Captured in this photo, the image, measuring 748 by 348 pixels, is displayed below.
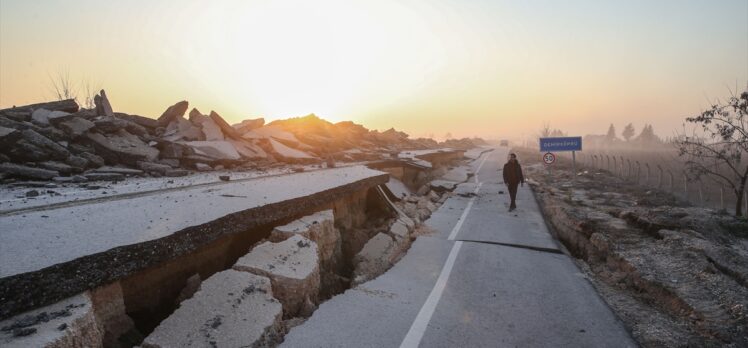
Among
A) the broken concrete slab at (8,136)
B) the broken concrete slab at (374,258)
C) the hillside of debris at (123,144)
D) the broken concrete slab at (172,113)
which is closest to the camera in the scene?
the broken concrete slab at (374,258)

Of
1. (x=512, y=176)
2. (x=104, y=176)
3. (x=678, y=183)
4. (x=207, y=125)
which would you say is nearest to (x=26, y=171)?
(x=104, y=176)

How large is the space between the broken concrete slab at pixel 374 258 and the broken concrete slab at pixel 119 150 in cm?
645

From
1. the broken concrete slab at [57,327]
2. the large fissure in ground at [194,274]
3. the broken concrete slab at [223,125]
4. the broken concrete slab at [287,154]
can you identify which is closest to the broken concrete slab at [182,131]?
the broken concrete slab at [223,125]

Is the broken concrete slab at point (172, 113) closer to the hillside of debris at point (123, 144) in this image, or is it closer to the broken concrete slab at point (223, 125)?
the hillside of debris at point (123, 144)

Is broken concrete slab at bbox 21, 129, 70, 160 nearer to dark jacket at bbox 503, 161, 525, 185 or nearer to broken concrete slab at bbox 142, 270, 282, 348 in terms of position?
broken concrete slab at bbox 142, 270, 282, 348

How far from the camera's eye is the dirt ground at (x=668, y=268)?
3908 mm

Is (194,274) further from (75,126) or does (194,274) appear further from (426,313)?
(75,126)

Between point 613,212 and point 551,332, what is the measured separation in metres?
7.29

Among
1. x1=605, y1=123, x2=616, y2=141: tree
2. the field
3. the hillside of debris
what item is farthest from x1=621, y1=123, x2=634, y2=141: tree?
the hillside of debris

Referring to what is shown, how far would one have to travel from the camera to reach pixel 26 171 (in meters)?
6.86

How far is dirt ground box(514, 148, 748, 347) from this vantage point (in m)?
3.91

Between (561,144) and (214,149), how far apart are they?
1496 cm

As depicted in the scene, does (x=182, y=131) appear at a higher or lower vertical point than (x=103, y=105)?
lower

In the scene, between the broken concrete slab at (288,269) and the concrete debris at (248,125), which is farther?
the concrete debris at (248,125)
